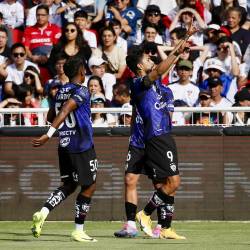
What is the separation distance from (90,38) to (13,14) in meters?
1.80

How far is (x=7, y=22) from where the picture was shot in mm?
20078

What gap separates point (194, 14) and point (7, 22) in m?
3.58

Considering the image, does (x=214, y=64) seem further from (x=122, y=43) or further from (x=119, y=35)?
(x=119, y=35)

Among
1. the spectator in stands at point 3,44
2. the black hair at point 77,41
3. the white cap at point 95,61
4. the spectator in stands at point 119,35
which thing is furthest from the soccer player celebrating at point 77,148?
the spectator in stands at point 3,44

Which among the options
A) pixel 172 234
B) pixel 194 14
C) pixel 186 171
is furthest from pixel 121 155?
pixel 194 14

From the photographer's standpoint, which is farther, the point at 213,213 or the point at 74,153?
the point at 213,213

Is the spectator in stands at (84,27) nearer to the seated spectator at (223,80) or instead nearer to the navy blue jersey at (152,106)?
the seated spectator at (223,80)

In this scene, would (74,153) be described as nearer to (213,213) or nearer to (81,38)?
(213,213)

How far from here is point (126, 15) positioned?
2000 cm

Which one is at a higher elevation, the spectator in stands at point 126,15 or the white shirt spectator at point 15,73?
the spectator in stands at point 126,15

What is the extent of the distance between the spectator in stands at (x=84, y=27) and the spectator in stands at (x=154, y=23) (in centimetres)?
86

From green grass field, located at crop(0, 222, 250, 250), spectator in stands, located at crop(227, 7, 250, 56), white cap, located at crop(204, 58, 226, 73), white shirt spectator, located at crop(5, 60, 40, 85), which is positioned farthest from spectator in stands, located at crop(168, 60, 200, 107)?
white shirt spectator, located at crop(5, 60, 40, 85)

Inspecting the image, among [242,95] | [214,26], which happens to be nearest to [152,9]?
[214,26]

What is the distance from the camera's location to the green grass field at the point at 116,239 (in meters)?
11.3
